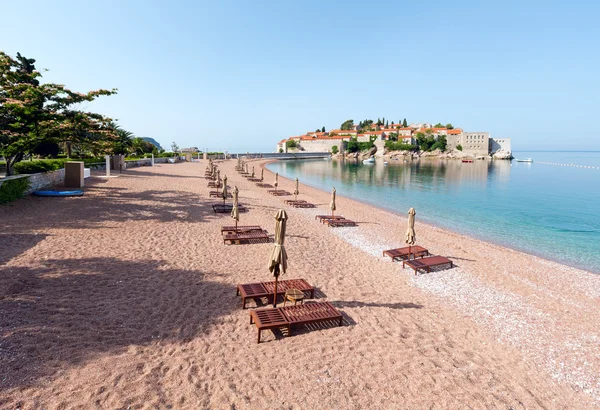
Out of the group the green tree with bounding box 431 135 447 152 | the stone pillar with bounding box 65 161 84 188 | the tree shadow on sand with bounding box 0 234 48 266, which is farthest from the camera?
the green tree with bounding box 431 135 447 152

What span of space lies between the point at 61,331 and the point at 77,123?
17.4 m

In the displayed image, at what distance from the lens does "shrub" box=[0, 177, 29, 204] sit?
15.8 meters

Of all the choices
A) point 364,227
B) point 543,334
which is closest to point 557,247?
point 364,227

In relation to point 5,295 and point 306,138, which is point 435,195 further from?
point 306,138

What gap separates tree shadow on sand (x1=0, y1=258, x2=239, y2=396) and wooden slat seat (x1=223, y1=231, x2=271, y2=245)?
3.44m

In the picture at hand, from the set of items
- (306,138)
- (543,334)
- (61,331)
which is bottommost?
(543,334)

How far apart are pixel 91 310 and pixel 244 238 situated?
6.60 metres

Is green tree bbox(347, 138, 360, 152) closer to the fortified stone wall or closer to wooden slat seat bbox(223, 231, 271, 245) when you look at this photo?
the fortified stone wall

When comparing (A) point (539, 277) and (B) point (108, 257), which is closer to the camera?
(B) point (108, 257)

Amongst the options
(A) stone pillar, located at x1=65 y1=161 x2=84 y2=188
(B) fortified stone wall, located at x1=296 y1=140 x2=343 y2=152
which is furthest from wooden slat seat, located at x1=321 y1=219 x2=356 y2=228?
(B) fortified stone wall, located at x1=296 y1=140 x2=343 y2=152

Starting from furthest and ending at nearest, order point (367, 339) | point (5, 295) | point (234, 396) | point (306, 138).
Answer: point (306, 138) → point (5, 295) → point (367, 339) → point (234, 396)

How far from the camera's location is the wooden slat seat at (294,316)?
661 centimetres

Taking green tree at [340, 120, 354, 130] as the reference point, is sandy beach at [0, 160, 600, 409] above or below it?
below

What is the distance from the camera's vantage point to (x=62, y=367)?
5.14m
